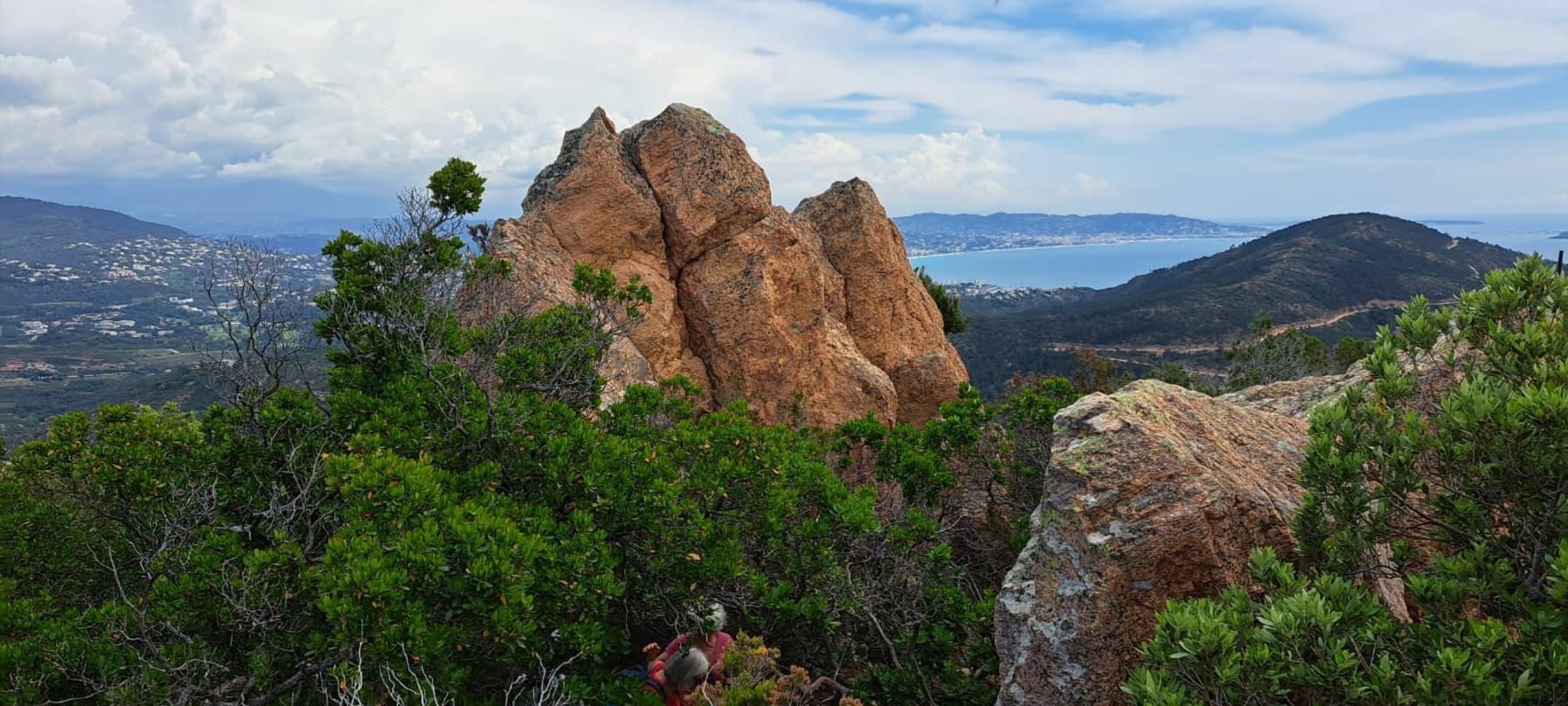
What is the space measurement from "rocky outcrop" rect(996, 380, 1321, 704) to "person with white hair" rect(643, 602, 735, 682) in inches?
111

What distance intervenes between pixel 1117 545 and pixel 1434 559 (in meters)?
2.08

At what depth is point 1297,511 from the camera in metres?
5.79

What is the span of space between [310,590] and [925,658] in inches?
246

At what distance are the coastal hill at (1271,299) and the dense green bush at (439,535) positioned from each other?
63.1m

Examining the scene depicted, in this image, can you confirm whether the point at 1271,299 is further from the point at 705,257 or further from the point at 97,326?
the point at 97,326

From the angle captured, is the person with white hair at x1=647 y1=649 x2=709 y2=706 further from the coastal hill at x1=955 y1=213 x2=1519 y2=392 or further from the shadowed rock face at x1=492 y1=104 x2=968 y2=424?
the coastal hill at x1=955 y1=213 x2=1519 y2=392

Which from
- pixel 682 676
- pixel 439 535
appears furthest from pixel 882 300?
pixel 439 535

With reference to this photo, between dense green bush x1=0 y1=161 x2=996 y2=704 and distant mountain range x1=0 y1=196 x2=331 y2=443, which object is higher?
dense green bush x1=0 y1=161 x2=996 y2=704

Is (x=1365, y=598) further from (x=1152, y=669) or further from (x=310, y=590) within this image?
(x=310, y=590)

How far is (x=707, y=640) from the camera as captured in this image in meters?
8.05

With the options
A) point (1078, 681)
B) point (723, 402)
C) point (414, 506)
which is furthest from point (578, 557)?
point (723, 402)

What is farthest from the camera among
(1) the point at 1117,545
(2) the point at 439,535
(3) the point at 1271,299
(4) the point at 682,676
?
(3) the point at 1271,299

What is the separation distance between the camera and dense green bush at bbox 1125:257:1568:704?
402cm

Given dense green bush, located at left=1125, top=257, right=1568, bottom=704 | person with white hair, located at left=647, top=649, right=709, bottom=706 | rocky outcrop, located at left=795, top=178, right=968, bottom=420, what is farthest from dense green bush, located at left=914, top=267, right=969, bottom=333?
dense green bush, located at left=1125, top=257, right=1568, bottom=704
